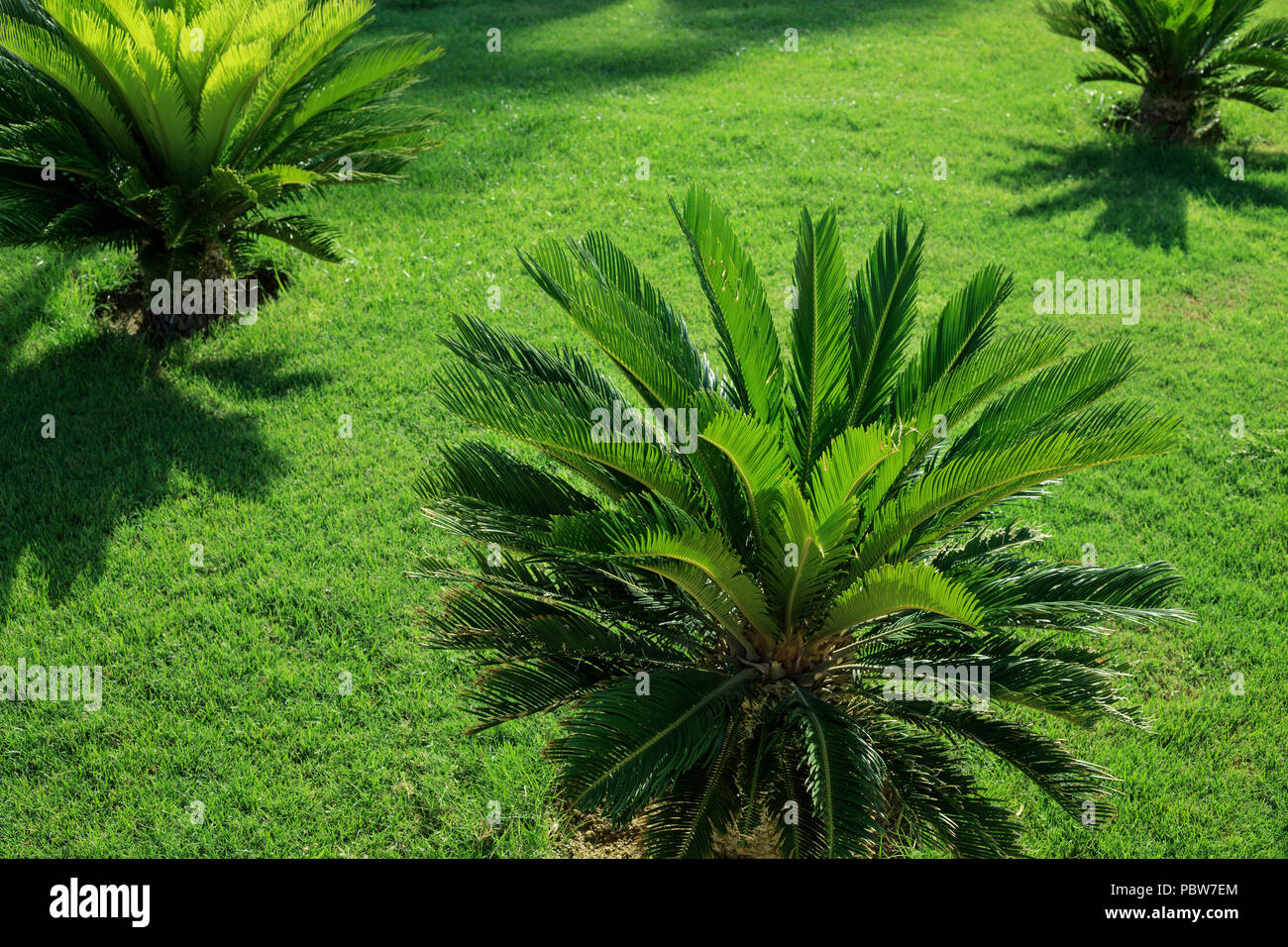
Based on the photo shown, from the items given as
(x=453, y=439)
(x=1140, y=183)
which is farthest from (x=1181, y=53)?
(x=453, y=439)

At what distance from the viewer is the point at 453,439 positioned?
244 inches

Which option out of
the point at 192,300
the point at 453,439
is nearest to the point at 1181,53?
the point at 453,439

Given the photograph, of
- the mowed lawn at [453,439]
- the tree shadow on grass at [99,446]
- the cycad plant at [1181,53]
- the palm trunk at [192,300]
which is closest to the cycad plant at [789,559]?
the mowed lawn at [453,439]

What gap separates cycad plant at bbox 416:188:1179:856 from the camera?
10.3ft

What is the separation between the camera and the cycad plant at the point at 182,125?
19.9ft

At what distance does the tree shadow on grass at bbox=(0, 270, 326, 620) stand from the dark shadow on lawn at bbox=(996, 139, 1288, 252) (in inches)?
267

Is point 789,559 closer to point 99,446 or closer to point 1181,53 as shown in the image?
point 99,446

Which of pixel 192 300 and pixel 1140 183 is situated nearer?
pixel 192 300

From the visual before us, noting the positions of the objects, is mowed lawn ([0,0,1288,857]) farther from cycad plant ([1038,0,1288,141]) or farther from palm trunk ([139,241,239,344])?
cycad plant ([1038,0,1288,141])

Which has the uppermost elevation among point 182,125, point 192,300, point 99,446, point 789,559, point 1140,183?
point 1140,183

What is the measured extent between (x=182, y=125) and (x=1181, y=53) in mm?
8826

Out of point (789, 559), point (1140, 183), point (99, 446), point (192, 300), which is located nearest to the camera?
point (789, 559)

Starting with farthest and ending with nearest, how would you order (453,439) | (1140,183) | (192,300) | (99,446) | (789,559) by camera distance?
1. (1140,183)
2. (192,300)
3. (453,439)
4. (99,446)
5. (789,559)

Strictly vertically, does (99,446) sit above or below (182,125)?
below
